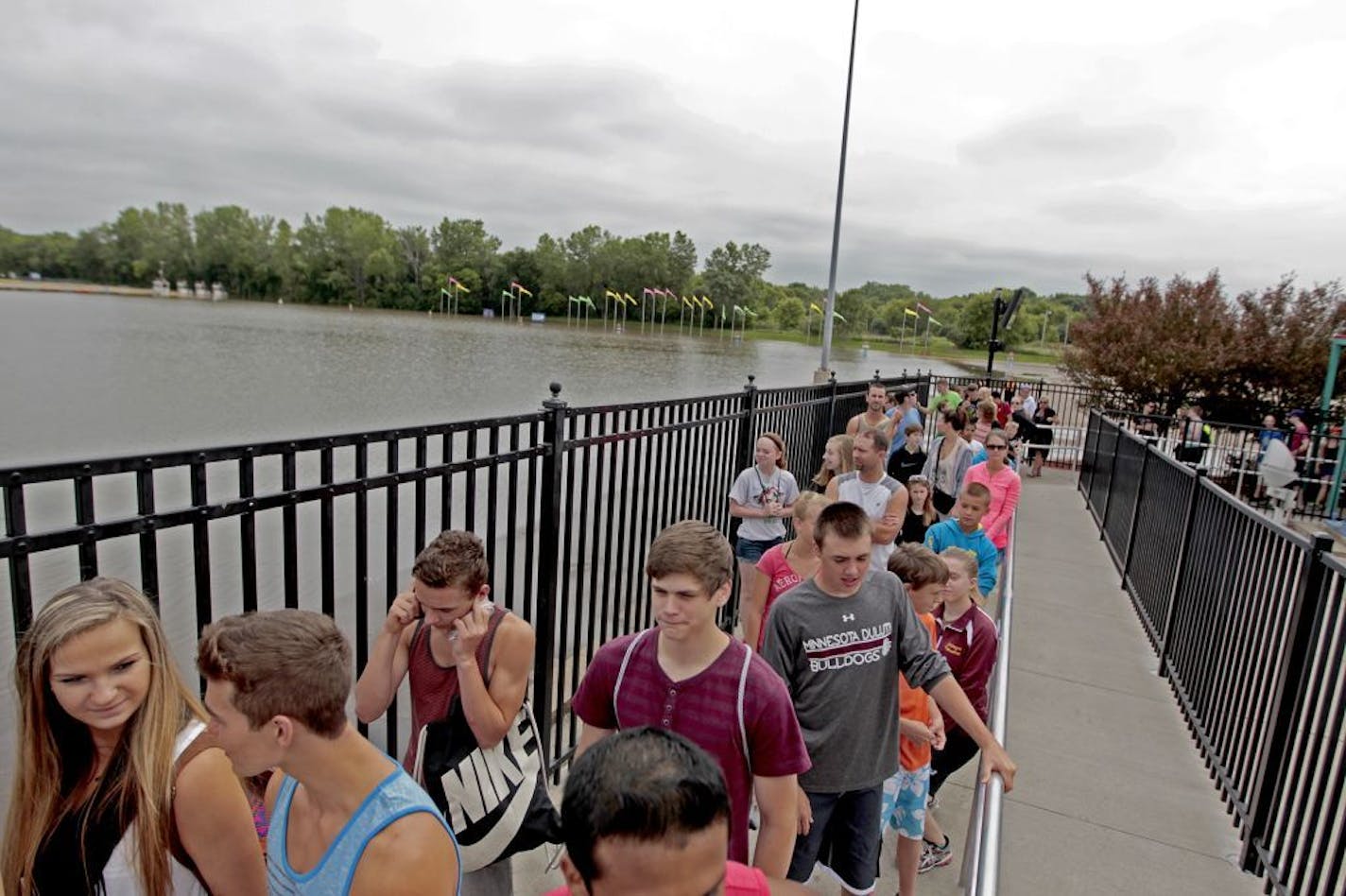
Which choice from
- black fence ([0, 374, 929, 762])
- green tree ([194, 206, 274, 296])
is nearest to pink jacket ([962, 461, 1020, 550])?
black fence ([0, 374, 929, 762])

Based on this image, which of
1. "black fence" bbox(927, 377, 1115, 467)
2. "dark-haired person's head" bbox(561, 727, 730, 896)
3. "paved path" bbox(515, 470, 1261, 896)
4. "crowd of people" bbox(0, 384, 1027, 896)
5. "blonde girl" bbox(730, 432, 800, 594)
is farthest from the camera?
"black fence" bbox(927, 377, 1115, 467)

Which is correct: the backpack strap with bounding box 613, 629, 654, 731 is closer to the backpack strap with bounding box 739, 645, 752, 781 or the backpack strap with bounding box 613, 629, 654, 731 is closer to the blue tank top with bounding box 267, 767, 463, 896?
the backpack strap with bounding box 739, 645, 752, 781

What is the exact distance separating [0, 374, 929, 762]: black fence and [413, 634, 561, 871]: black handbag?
0.52m

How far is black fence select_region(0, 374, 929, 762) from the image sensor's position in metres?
2.02

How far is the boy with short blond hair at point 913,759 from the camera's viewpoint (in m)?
3.31

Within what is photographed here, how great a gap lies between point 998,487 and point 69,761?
589 cm

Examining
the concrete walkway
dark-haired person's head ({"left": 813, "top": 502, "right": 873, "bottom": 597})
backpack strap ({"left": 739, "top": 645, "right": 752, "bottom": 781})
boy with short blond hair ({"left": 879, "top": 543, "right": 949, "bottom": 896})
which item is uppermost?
dark-haired person's head ({"left": 813, "top": 502, "right": 873, "bottom": 597})

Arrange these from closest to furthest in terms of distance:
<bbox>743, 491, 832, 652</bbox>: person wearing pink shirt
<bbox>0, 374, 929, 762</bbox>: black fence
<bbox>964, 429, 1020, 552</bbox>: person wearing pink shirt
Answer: <bbox>0, 374, 929, 762</bbox>: black fence → <bbox>743, 491, 832, 652</bbox>: person wearing pink shirt → <bbox>964, 429, 1020, 552</bbox>: person wearing pink shirt

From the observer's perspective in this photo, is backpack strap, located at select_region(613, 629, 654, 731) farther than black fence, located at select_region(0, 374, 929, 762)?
Yes

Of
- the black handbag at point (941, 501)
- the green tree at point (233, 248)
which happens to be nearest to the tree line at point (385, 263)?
the green tree at point (233, 248)

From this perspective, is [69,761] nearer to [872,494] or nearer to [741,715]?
[741,715]

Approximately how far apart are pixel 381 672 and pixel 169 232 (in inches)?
3808

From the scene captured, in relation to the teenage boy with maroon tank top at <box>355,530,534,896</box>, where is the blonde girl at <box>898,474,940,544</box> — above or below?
below

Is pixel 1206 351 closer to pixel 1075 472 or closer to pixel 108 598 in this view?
pixel 1075 472
